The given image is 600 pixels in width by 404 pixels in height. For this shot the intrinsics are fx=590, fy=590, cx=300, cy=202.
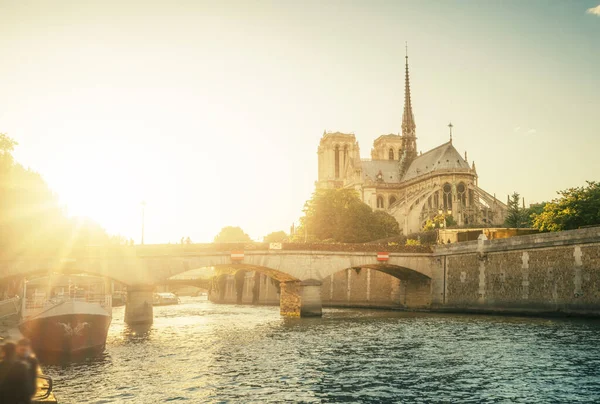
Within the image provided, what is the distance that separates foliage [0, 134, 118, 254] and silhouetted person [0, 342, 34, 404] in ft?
111

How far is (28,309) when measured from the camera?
31.8m

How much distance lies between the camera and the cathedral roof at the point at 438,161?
4350 inches

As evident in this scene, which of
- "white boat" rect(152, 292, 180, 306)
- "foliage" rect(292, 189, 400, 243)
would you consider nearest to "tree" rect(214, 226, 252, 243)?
"white boat" rect(152, 292, 180, 306)

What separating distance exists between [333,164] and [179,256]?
104 m

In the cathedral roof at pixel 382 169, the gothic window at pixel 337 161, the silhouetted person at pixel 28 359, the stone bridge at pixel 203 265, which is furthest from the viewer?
the gothic window at pixel 337 161

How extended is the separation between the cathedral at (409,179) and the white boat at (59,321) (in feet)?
219

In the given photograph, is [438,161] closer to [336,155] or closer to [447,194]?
[447,194]

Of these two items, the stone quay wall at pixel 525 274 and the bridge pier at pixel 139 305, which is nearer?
the stone quay wall at pixel 525 274

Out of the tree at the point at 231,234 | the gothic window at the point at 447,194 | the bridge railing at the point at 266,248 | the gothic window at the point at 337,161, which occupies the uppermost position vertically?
the gothic window at the point at 337,161

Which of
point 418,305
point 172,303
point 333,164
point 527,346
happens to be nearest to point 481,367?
point 527,346

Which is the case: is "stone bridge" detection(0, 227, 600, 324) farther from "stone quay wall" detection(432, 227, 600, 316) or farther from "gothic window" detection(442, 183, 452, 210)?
"gothic window" detection(442, 183, 452, 210)

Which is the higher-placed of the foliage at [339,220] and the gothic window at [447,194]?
the gothic window at [447,194]

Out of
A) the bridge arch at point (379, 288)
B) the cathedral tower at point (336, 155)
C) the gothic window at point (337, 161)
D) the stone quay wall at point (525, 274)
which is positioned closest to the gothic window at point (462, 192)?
the bridge arch at point (379, 288)

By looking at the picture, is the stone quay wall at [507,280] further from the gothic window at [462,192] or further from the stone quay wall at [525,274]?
the gothic window at [462,192]
